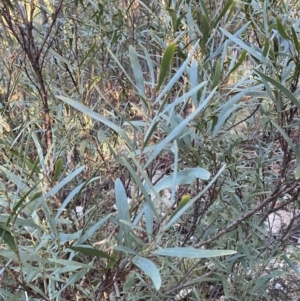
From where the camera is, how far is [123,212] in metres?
0.40

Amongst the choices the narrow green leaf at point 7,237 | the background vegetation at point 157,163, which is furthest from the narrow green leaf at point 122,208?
the narrow green leaf at point 7,237

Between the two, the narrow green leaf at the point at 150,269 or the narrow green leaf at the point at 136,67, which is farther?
the narrow green leaf at the point at 136,67

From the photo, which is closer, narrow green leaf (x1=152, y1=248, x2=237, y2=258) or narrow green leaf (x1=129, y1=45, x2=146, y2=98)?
narrow green leaf (x1=152, y1=248, x2=237, y2=258)

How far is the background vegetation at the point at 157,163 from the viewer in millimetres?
410

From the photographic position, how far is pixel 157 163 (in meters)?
0.80

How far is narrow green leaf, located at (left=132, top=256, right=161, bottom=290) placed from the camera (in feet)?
1.06

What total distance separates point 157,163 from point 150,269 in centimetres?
45

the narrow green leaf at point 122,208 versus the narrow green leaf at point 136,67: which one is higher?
the narrow green leaf at point 136,67

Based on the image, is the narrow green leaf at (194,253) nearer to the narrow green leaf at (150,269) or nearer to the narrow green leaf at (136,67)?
the narrow green leaf at (150,269)

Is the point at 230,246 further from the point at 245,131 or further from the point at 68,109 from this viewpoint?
the point at 68,109

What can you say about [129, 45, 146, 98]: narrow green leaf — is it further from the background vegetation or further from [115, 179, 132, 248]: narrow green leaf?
[115, 179, 132, 248]: narrow green leaf

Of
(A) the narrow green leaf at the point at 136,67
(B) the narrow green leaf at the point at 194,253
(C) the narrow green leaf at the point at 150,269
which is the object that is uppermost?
(A) the narrow green leaf at the point at 136,67

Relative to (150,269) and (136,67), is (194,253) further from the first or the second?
(136,67)

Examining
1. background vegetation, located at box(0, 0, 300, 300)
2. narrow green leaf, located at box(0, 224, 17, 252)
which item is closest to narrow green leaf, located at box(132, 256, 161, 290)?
background vegetation, located at box(0, 0, 300, 300)
